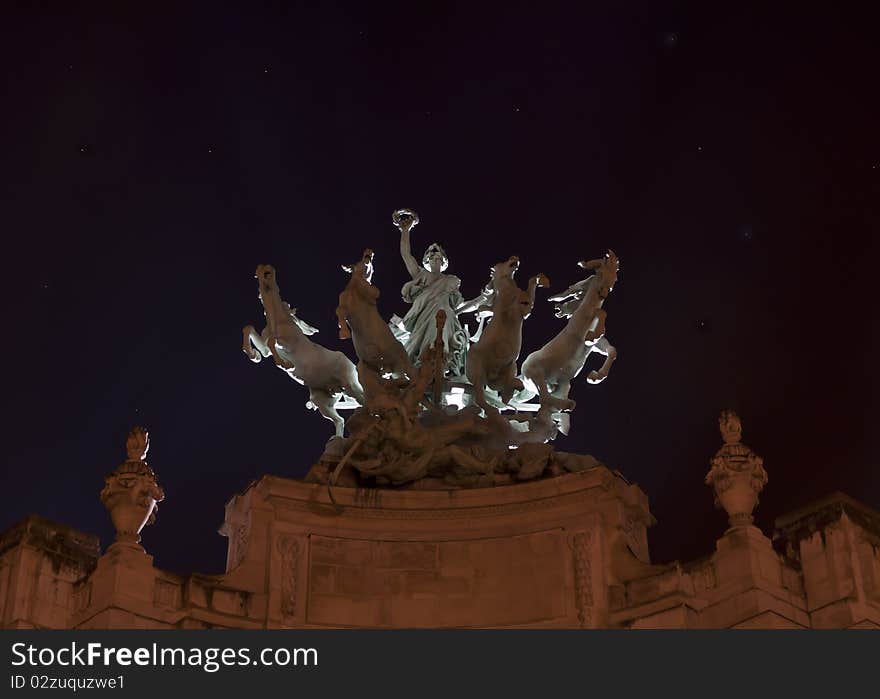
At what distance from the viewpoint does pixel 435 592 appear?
27.2m

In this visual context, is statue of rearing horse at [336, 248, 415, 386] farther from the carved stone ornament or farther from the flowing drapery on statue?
the flowing drapery on statue

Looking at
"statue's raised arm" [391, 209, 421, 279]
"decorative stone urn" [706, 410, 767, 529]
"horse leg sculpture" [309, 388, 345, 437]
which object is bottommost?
"decorative stone urn" [706, 410, 767, 529]

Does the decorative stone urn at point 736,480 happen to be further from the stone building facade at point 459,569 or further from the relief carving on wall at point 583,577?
the relief carving on wall at point 583,577

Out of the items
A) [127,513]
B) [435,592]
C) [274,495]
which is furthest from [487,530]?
[127,513]

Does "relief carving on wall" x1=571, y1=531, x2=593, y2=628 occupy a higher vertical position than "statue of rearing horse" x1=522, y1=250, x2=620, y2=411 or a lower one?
lower

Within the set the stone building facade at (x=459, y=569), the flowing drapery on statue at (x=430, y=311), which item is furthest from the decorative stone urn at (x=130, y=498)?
the flowing drapery on statue at (x=430, y=311)

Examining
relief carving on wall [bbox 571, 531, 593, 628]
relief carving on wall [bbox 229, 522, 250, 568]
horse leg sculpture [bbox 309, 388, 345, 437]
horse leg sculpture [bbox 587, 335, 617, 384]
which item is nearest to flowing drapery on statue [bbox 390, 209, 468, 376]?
horse leg sculpture [bbox 309, 388, 345, 437]

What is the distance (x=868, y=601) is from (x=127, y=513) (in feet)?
34.1

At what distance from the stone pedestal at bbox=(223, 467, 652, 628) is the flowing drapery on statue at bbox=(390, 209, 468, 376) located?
126 inches

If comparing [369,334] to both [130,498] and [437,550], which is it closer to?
[437,550]

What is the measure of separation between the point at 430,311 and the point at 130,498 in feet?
22.8

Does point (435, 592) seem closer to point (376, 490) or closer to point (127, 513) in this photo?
point (376, 490)

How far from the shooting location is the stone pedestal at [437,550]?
26.9 metres

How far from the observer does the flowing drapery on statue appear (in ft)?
100
